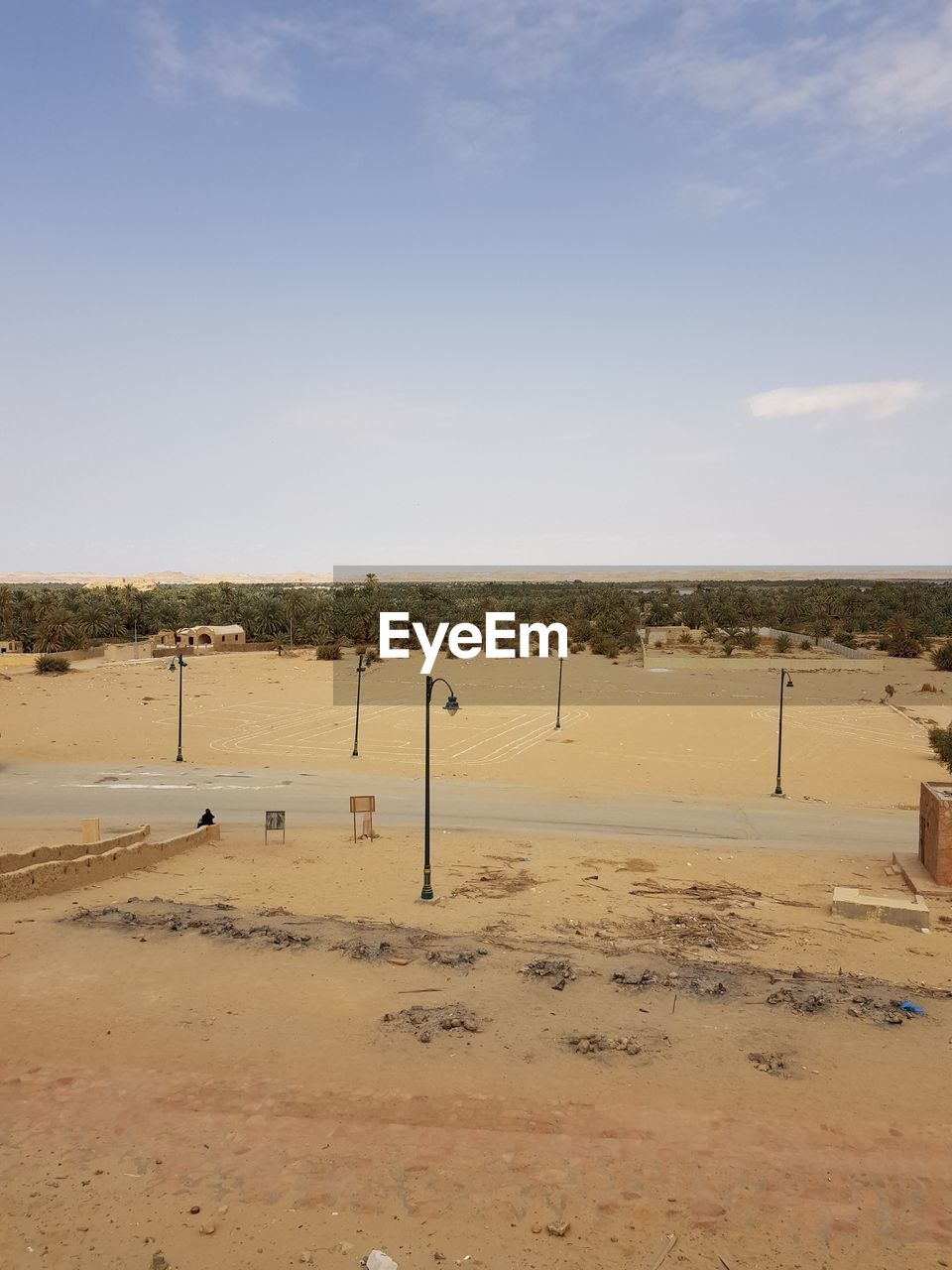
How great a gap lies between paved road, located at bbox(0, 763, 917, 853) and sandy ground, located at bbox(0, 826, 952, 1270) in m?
9.96

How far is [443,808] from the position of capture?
3266 centimetres

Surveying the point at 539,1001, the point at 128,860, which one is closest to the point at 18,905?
the point at 128,860

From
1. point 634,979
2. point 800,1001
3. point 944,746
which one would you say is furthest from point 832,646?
point 634,979

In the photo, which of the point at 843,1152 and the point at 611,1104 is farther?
the point at 611,1104

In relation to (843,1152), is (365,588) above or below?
above

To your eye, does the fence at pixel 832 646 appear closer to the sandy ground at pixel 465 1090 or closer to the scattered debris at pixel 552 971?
the sandy ground at pixel 465 1090

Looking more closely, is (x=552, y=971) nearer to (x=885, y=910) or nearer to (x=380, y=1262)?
(x=380, y=1262)

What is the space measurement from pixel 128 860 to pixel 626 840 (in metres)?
14.9

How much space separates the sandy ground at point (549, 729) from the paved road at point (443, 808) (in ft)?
8.37

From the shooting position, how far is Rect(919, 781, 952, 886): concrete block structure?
22.0 metres

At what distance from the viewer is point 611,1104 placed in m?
10.7

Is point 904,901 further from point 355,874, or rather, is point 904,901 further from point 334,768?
point 334,768

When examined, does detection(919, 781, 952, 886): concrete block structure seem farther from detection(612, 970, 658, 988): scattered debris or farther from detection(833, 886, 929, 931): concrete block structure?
detection(612, 970, 658, 988): scattered debris

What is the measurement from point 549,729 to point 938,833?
3050cm
